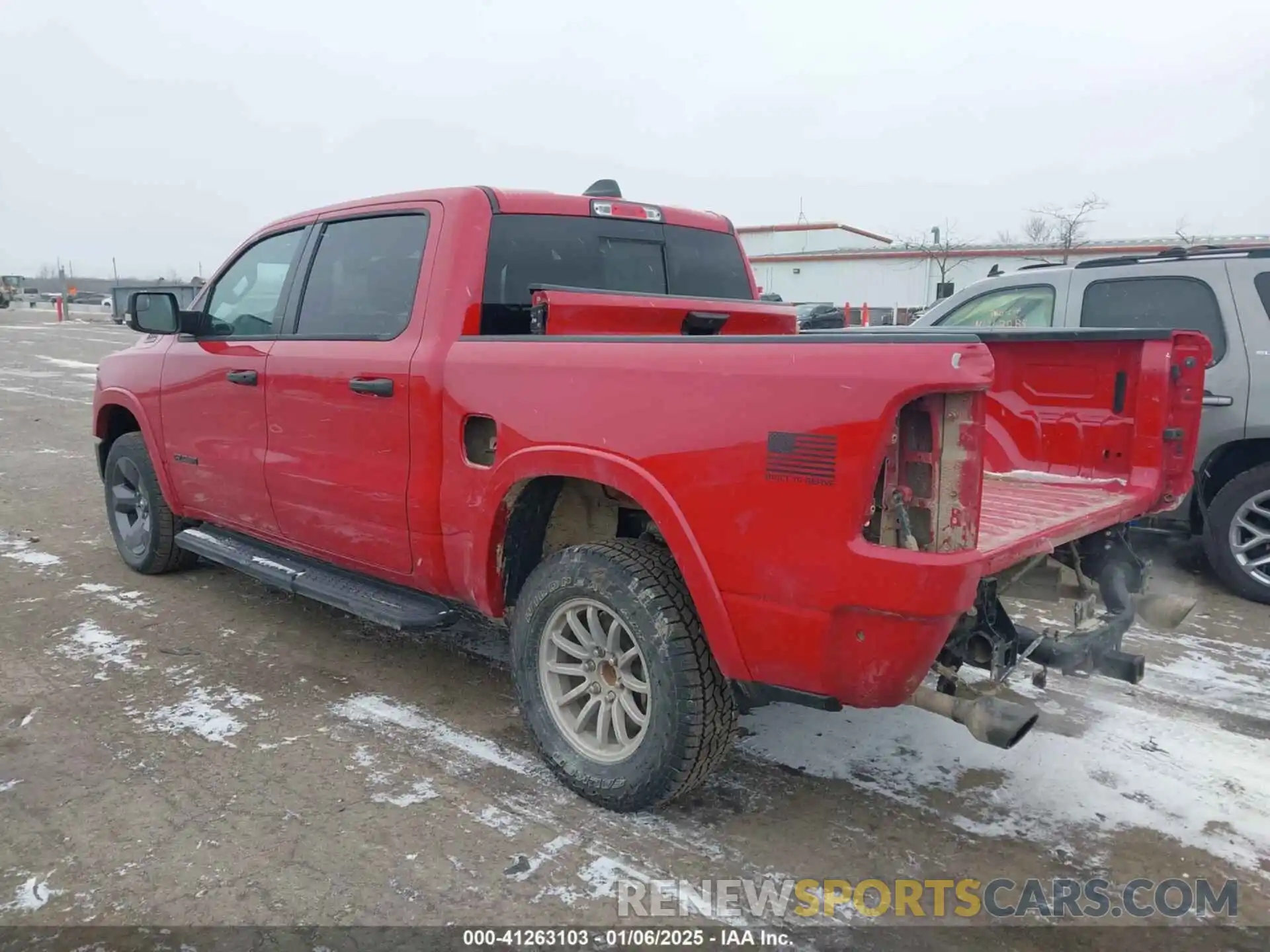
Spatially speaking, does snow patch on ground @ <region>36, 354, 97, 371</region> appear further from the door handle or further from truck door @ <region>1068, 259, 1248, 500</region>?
truck door @ <region>1068, 259, 1248, 500</region>

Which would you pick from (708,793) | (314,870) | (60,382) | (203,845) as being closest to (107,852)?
(203,845)

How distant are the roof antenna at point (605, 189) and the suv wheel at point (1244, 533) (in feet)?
12.9

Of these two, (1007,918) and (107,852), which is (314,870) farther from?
(1007,918)

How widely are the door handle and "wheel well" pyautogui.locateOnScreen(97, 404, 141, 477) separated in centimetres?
277

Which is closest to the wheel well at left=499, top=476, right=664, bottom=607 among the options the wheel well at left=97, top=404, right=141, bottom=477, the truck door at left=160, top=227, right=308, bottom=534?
the truck door at left=160, top=227, right=308, bottom=534

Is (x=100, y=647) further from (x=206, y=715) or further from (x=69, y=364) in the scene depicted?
(x=69, y=364)

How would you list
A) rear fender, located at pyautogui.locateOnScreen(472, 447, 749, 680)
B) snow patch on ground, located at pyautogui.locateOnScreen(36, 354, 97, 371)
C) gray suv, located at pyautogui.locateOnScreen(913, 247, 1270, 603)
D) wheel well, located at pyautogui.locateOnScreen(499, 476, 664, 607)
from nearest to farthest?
rear fender, located at pyautogui.locateOnScreen(472, 447, 749, 680)
wheel well, located at pyautogui.locateOnScreen(499, 476, 664, 607)
gray suv, located at pyautogui.locateOnScreen(913, 247, 1270, 603)
snow patch on ground, located at pyautogui.locateOnScreen(36, 354, 97, 371)

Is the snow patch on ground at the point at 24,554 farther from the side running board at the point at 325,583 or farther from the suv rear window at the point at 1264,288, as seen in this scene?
the suv rear window at the point at 1264,288

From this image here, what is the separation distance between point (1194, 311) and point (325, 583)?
204 inches

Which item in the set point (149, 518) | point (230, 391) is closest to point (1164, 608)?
point (230, 391)

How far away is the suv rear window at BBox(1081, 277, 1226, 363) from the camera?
5.50 meters

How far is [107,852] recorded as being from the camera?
2834 mm

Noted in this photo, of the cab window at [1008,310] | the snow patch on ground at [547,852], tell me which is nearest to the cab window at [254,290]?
the snow patch on ground at [547,852]

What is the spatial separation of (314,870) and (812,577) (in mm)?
1711
